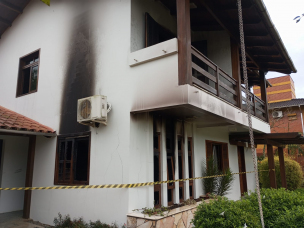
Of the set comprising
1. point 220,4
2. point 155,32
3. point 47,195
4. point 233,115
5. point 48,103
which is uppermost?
point 220,4

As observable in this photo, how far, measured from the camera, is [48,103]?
780cm

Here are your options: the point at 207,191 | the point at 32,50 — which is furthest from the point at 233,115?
the point at 32,50

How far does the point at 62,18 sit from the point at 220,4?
4.68 m

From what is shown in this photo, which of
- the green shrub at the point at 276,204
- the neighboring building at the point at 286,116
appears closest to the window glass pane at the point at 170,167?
the green shrub at the point at 276,204

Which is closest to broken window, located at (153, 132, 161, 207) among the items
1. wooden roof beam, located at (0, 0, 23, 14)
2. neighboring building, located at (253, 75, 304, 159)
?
wooden roof beam, located at (0, 0, 23, 14)

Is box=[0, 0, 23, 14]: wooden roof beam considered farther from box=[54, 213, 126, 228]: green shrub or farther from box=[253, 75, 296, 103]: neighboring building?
box=[253, 75, 296, 103]: neighboring building

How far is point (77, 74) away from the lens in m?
7.10

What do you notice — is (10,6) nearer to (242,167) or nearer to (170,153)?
(170,153)

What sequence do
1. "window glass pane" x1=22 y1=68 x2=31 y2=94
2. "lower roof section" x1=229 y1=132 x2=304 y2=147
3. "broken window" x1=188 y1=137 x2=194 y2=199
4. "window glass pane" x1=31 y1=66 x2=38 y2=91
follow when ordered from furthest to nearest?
"window glass pane" x1=22 y1=68 x2=31 y2=94 → "lower roof section" x1=229 y1=132 x2=304 y2=147 → "window glass pane" x1=31 y1=66 x2=38 y2=91 → "broken window" x1=188 y1=137 x2=194 y2=199

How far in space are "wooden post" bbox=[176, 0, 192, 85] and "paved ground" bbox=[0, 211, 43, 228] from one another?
5.46m

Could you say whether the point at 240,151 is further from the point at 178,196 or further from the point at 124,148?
the point at 124,148

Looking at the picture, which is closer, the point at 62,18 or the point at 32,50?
the point at 62,18

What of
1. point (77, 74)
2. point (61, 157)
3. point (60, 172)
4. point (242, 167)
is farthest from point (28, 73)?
point (242, 167)

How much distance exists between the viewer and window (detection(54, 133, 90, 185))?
653cm
